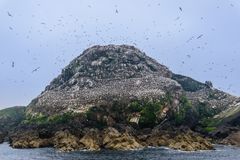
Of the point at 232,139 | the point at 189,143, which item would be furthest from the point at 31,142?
the point at 232,139

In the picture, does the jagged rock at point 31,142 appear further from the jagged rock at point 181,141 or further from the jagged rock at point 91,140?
the jagged rock at point 181,141

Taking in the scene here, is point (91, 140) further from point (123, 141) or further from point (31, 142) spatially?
point (31, 142)

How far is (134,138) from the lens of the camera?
145 meters

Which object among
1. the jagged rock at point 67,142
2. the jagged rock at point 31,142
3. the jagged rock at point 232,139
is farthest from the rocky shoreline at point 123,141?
the jagged rock at point 232,139

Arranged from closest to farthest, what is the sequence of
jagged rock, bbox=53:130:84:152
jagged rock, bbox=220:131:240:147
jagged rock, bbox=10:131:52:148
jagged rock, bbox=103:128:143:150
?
1. jagged rock, bbox=103:128:143:150
2. jagged rock, bbox=53:130:84:152
3. jagged rock, bbox=10:131:52:148
4. jagged rock, bbox=220:131:240:147

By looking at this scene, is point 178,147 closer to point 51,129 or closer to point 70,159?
point 70,159

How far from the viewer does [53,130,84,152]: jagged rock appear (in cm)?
13650

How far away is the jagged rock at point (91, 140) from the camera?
136m

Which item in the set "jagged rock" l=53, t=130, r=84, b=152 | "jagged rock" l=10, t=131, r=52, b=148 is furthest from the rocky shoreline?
"jagged rock" l=10, t=131, r=52, b=148

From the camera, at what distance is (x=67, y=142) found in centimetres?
14000

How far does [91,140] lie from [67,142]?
678cm

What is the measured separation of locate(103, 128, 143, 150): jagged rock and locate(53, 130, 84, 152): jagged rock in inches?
296

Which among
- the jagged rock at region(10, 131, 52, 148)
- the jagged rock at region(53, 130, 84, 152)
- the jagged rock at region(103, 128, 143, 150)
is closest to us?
the jagged rock at region(103, 128, 143, 150)

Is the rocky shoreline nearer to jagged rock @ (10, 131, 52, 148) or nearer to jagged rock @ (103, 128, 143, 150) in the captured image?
jagged rock @ (103, 128, 143, 150)
